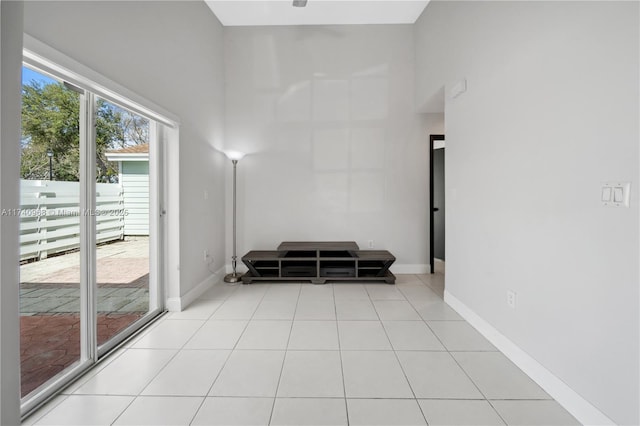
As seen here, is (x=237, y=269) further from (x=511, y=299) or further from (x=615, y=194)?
(x=615, y=194)

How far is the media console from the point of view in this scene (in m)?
3.75

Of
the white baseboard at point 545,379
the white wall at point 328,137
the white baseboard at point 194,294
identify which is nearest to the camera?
the white baseboard at point 545,379

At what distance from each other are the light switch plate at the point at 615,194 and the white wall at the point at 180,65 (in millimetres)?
2821

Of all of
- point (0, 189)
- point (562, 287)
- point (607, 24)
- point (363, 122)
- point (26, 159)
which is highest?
point (363, 122)

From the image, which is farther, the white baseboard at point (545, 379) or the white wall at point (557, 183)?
the white baseboard at point (545, 379)

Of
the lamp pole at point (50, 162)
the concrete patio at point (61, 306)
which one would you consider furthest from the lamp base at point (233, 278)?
the lamp pole at point (50, 162)

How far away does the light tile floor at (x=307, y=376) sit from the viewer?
4.99ft

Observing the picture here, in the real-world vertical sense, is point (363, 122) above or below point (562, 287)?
above

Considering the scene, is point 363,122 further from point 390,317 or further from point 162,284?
point 162,284

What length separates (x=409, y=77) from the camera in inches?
165

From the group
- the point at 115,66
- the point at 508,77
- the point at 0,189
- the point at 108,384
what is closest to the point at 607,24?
the point at 508,77

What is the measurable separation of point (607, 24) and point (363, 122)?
2.96 m

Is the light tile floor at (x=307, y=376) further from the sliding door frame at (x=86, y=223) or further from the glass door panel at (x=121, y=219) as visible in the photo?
the glass door panel at (x=121, y=219)

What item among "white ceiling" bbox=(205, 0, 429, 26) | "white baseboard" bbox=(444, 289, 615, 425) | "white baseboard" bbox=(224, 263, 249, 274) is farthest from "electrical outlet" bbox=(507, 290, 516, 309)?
"white ceiling" bbox=(205, 0, 429, 26)
